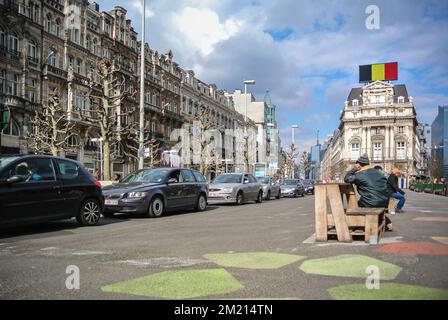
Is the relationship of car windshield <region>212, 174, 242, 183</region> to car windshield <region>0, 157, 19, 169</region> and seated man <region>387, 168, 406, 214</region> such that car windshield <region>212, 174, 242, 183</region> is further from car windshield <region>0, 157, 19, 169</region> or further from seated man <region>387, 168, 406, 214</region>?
car windshield <region>0, 157, 19, 169</region>

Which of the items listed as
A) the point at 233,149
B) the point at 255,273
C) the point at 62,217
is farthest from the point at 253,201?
the point at 233,149

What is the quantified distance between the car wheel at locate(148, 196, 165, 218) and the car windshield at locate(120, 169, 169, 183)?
72 centimetres

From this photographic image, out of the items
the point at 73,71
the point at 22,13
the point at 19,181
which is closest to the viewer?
the point at 19,181

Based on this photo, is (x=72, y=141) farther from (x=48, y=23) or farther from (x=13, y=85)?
(x=48, y=23)

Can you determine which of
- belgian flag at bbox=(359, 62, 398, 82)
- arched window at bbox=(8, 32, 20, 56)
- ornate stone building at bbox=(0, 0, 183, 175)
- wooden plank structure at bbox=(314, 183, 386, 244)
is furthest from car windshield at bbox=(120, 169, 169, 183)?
belgian flag at bbox=(359, 62, 398, 82)

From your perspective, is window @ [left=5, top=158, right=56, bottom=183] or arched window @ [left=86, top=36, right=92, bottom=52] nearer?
window @ [left=5, top=158, right=56, bottom=183]

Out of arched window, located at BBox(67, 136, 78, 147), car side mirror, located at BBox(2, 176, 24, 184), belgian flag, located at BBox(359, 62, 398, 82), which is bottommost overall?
car side mirror, located at BBox(2, 176, 24, 184)

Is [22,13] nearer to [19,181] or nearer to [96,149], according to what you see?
[96,149]

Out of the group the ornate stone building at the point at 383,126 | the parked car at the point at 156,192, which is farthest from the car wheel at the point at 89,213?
the ornate stone building at the point at 383,126

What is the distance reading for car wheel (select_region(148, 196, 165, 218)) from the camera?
45.2 feet

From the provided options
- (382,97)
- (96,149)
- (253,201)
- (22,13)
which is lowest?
(253,201)
